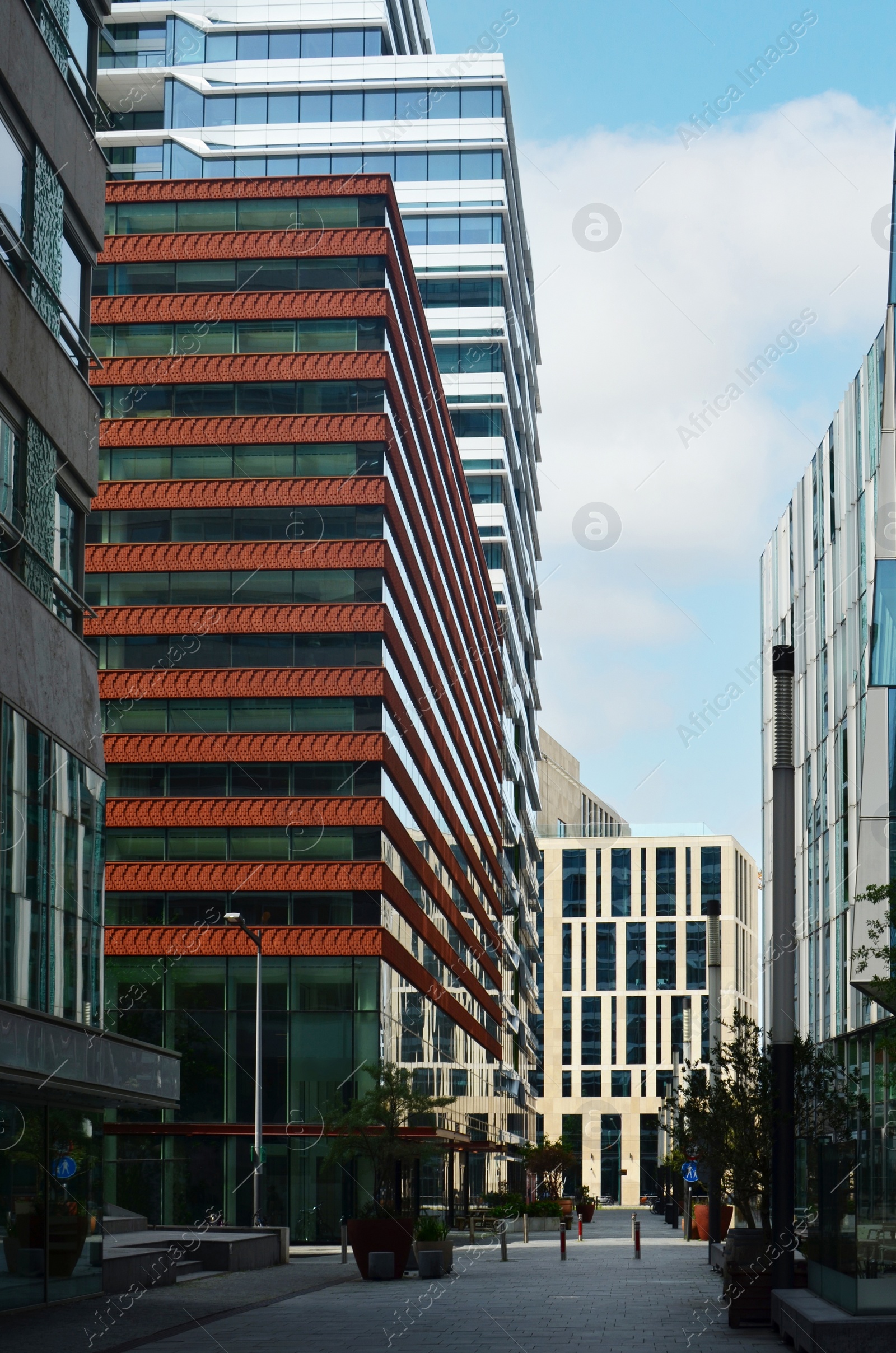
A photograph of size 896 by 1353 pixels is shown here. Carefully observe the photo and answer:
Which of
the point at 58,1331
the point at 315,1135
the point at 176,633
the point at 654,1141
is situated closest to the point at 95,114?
the point at 58,1331

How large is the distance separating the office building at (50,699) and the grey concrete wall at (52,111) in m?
0.05

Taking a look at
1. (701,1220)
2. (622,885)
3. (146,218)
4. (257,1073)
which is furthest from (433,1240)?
(622,885)

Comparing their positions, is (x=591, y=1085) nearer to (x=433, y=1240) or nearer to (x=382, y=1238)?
(x=433, y=1240)

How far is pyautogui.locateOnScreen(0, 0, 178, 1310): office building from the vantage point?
2403cm

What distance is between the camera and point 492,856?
336 ft

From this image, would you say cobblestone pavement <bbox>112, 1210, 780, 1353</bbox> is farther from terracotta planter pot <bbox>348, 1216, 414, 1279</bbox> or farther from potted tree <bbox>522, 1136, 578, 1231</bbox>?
potted tree <bbox>522, 1136, 578, 1231</bbox>

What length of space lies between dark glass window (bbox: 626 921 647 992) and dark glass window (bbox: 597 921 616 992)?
133cm

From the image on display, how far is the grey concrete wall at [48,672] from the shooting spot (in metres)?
24.2

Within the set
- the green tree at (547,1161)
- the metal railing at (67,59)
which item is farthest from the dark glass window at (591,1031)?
the metal railing at (67,59)

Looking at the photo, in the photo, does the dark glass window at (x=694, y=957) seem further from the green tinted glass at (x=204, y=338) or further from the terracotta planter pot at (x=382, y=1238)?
the terracotta planter pot at (x=382, y=1238)

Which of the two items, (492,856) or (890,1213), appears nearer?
(890,1213)

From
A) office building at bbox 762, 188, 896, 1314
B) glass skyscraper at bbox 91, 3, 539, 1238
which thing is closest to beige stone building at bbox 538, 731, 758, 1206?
glass skyscraper at bbox 91, 3, 539, 1238

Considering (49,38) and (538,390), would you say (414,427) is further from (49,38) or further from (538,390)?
(538,390)

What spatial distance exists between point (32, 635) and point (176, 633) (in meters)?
33.5
